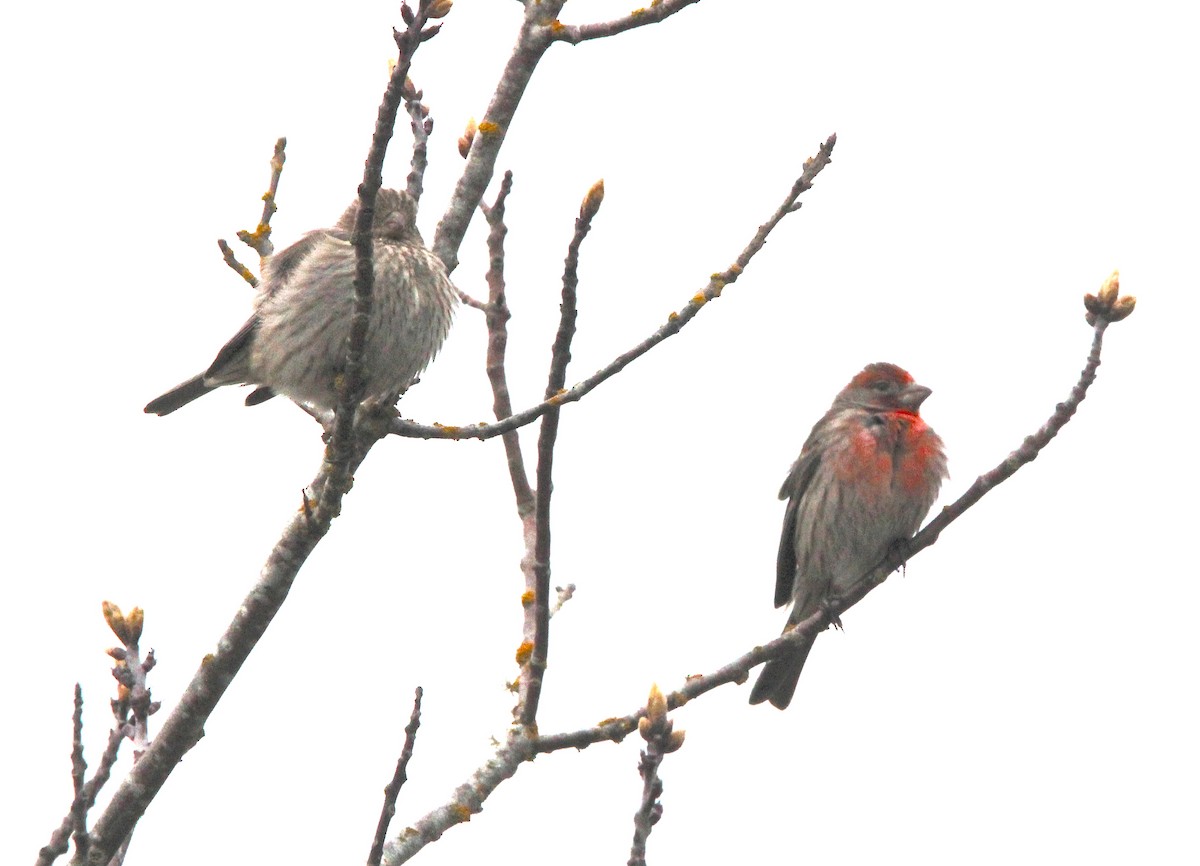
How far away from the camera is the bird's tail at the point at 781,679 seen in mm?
9219

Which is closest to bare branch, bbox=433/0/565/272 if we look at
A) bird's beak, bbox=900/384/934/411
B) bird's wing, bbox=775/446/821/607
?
bird's wing, bbox=775/446/821/607

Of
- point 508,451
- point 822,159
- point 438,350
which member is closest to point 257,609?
point 508,451

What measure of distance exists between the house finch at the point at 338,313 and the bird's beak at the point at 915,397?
3.08m

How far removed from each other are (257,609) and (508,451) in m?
1.47

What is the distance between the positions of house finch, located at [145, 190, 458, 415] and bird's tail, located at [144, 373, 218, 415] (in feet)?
1.60

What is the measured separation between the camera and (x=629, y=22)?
6.16 meters

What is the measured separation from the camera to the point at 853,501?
8.66 m

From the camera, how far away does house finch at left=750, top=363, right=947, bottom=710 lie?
342 inches

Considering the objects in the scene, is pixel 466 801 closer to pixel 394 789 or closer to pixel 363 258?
pixel 394 789

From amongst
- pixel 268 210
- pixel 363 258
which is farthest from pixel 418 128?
pixel 363 258

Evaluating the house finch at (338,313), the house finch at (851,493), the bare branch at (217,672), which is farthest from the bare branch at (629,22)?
the house finch at (851,493)

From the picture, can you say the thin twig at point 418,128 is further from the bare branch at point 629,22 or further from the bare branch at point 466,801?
the bare branch at point 466,801

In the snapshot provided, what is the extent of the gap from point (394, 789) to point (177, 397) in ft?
15.5

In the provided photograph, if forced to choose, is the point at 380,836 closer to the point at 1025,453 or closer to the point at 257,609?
the point at 257,609
